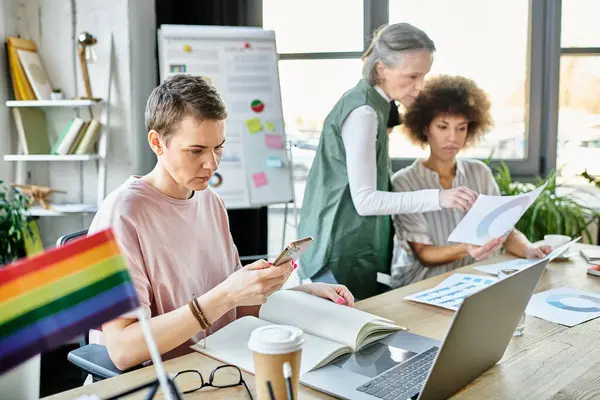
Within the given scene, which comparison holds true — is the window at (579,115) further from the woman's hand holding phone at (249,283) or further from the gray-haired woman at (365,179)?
the woman's hand holding phone at (249,283)

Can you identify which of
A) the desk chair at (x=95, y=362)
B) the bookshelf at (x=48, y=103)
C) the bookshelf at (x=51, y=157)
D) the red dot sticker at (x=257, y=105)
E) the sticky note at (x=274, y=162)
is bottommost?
the desk chair at (x=95, y=362)

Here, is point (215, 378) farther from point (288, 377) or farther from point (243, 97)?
point (243, 97)

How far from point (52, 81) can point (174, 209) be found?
95.9 inches

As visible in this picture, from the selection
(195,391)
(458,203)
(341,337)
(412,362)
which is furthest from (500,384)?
(458,203)

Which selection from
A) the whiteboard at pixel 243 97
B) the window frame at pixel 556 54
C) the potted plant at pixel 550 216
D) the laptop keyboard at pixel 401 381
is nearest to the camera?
the laptop keyboard at pixel 401 381

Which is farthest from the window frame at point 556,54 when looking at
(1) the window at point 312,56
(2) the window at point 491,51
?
(1) the window at point 312,56

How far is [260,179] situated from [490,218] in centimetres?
168

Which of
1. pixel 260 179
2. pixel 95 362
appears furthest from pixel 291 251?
pixel 260 179

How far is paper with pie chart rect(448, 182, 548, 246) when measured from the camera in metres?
1.96

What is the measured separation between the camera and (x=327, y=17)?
12.7ft

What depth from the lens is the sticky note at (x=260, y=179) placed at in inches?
135

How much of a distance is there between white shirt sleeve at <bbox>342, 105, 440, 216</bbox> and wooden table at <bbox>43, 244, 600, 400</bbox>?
489 millimetres

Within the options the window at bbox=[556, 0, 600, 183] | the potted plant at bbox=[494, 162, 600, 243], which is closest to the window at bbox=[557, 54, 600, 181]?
the window at bbox=[556, 0, 600, 183]

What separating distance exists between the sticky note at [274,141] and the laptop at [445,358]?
2.29 metres
